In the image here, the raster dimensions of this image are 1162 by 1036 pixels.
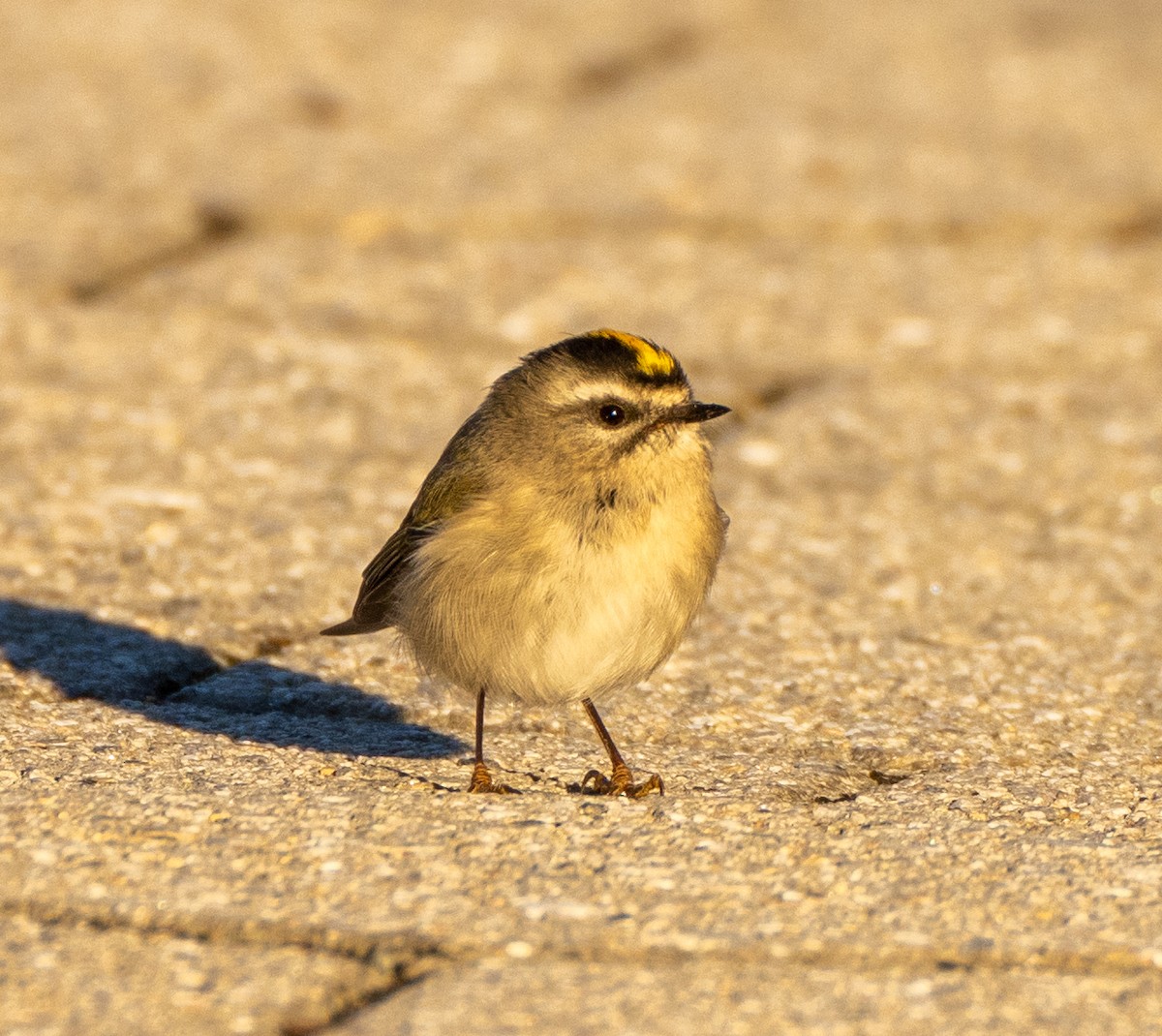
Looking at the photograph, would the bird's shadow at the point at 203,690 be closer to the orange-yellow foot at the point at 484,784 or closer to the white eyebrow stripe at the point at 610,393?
the orange-yellow foot at the point at 484,784

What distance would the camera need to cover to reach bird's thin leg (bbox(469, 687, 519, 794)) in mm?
4102

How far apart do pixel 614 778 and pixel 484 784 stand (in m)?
0.33

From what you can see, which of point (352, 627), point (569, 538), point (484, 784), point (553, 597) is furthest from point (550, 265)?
point (484, 784)

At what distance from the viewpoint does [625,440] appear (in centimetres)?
436

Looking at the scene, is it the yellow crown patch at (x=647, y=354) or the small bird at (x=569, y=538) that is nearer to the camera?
the small bird at (x=569, y=538)

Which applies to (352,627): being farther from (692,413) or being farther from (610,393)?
(692,413)

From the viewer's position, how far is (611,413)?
4391mm

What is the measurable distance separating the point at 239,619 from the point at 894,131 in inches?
251

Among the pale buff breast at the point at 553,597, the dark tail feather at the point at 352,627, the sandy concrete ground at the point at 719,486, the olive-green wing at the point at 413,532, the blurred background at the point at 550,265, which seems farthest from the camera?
the blurred background at the point at 550,265

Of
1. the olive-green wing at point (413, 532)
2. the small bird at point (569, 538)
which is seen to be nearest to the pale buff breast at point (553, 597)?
the small bird at point (569, 538)

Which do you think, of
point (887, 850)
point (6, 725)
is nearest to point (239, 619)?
point (6, 725)

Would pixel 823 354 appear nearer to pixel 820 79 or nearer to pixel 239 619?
pixel 239 619

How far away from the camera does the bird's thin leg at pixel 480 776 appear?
13.5ft

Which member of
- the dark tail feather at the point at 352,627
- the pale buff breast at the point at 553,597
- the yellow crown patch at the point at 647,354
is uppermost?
the yellow crown patch at the point at 647,354
